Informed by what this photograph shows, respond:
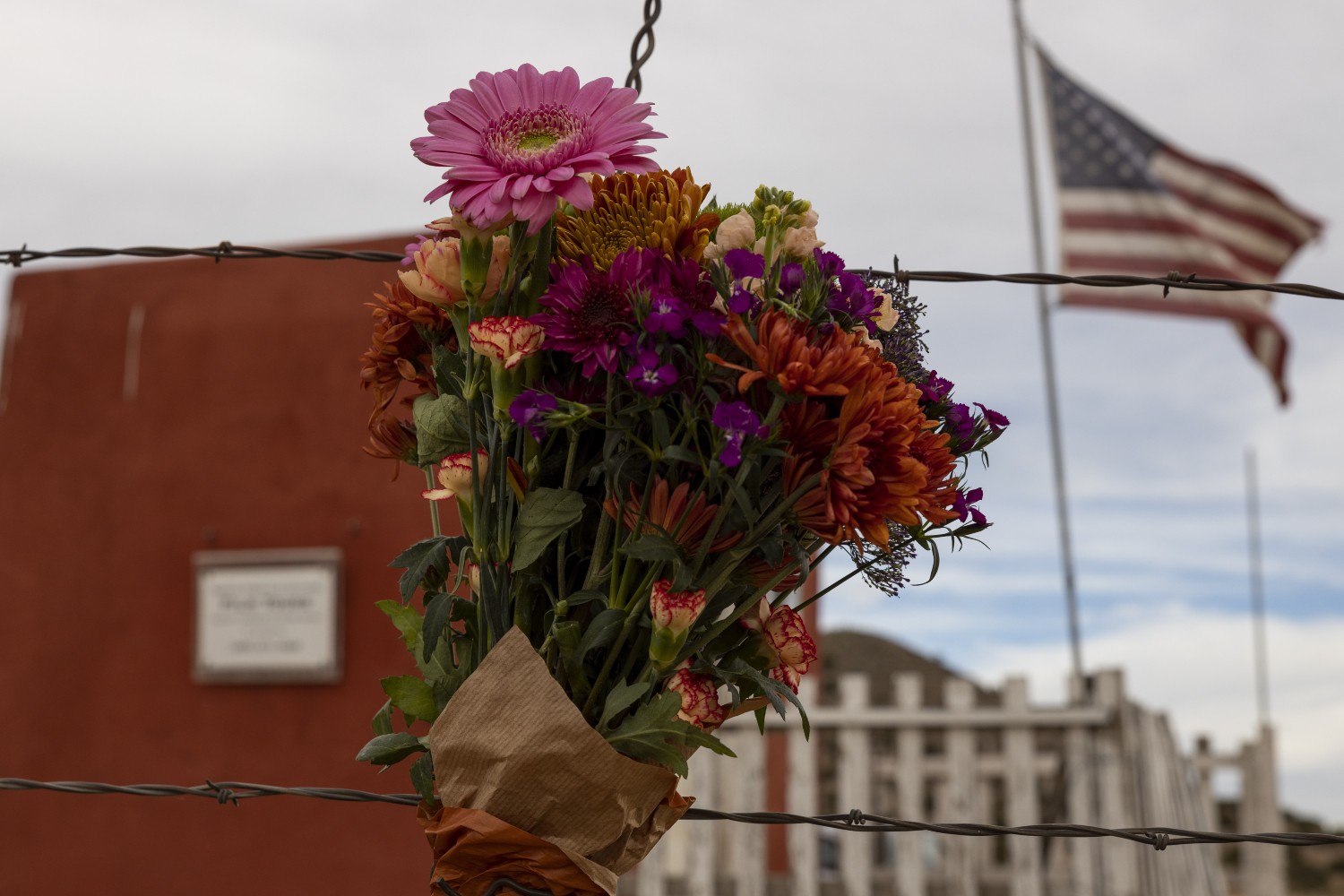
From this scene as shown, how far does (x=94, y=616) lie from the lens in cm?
601

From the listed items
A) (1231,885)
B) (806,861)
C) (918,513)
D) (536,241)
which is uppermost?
(536,241)

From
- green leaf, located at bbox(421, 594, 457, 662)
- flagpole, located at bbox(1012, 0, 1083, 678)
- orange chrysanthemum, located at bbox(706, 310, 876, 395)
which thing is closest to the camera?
orange chrysanthemum, located at bbox(706, 310, 876, 395)

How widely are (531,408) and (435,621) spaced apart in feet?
0.69

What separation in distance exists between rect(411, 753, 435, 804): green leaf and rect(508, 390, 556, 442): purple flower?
0.33 meters

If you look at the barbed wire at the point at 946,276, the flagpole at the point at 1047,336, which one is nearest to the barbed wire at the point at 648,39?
the barbed wire at the point at 946,276

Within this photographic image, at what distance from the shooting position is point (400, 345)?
48.7 inches

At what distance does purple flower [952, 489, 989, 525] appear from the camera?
1.15m

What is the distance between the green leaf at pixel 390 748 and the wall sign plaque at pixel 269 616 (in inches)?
183

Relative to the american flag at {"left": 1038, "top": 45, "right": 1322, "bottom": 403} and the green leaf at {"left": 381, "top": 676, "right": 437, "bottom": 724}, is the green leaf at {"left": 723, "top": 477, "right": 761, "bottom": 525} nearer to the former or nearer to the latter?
the green leaf at {"left": 381, "top": 676, "right": 437, "bottom": 724}

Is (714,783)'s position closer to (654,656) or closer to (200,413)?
(200,413)

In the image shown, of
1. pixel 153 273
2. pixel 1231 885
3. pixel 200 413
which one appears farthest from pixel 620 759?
pixel 1231 885

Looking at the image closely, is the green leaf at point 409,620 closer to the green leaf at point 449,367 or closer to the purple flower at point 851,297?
the green leaf at point 449,367

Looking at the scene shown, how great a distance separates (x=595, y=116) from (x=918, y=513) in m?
0.45

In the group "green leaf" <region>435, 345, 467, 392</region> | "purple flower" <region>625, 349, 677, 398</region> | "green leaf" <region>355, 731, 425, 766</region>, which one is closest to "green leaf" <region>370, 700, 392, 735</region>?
"green leaf" <region>355, 731, 425, 766</region>
